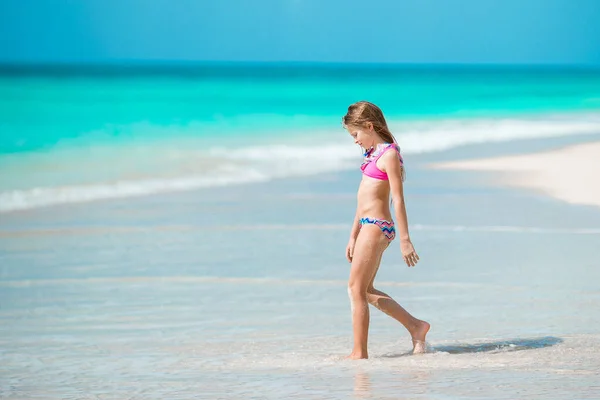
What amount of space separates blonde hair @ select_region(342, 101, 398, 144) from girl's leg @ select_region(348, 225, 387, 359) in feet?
1.30

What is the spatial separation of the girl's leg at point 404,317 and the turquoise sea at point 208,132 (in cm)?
591

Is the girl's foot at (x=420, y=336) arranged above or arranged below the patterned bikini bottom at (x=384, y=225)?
below

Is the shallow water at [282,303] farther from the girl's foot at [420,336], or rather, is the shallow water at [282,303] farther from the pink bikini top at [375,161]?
the pink bikini top at [375,161]

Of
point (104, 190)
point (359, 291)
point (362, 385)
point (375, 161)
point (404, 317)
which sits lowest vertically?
point (362, 385)

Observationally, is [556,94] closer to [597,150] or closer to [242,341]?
[597,150]

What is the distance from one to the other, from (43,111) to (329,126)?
29.8ft

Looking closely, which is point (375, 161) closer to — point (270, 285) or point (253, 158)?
point (270, 285)

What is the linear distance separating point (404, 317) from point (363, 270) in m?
0.28

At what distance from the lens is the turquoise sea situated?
12.1m

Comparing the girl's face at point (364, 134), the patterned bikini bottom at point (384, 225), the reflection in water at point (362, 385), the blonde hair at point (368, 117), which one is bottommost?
the reflection in water at point (362, 385)

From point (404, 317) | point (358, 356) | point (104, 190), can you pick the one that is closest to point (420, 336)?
point (404, 317)

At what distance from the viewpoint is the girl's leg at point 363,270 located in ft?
14.2

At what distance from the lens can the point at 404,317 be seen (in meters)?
4.45

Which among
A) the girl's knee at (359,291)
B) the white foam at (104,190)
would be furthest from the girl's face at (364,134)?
the white foam at (104,190)
